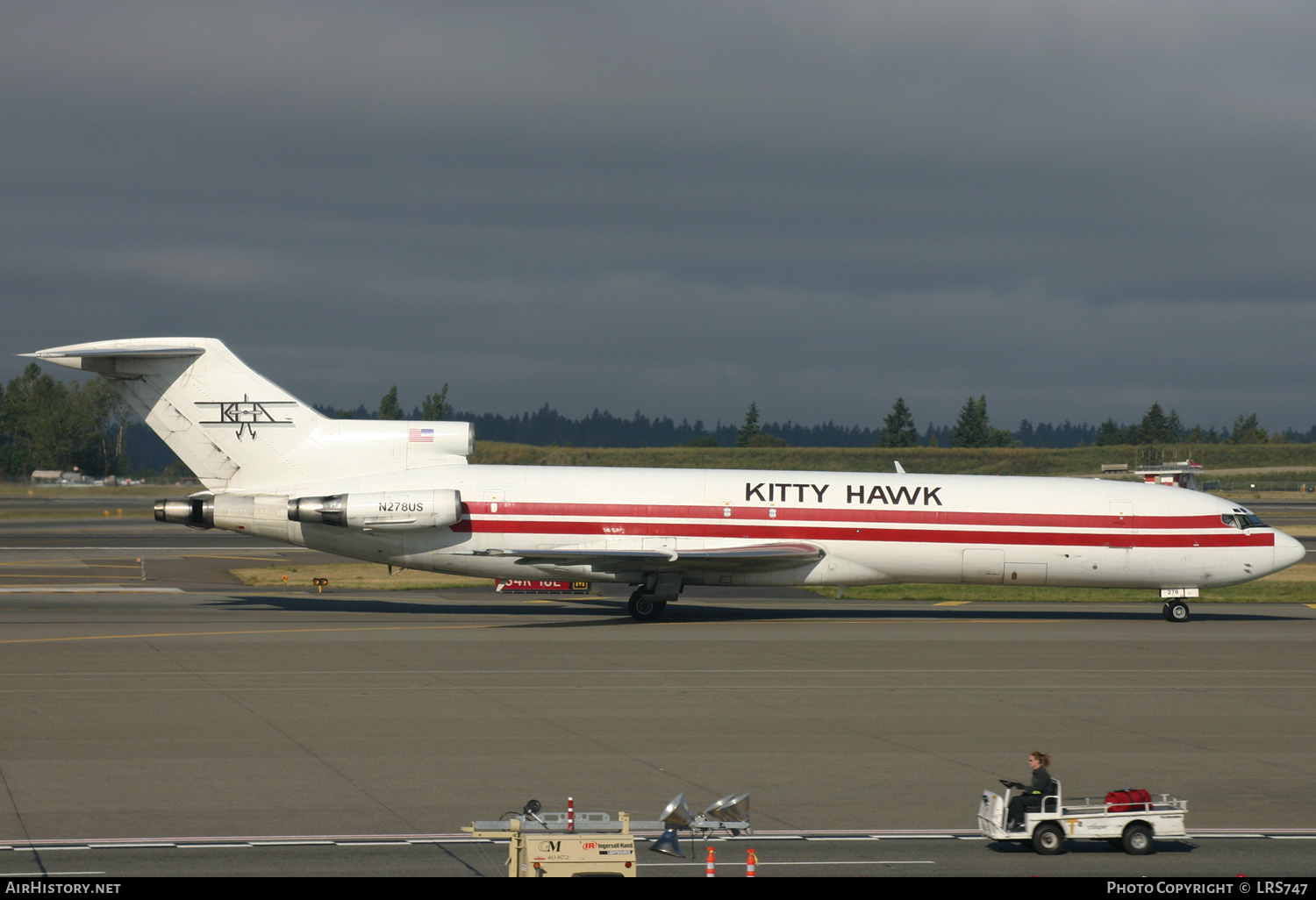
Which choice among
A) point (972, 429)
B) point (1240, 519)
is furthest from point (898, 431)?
point (1240, 519)

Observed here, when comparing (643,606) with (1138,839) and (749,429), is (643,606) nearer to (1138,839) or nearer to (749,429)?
(1138,839)

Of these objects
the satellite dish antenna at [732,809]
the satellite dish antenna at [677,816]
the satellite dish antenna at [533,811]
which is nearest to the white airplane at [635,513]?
the satellite dish antenna at [732,809]

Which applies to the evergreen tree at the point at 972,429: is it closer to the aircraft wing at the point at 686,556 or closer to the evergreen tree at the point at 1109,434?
the evergreen tree at the point at 1109,434

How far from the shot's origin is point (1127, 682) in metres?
22.0

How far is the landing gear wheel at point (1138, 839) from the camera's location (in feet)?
37.8

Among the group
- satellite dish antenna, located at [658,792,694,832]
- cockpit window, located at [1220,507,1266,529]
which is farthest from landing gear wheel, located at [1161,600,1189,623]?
satellite dish antenna, located at [658,792,694,832]

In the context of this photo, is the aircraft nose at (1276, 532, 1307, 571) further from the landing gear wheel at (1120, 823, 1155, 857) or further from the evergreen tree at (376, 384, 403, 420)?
the evergreen tree at (376, 384, 403, 420)

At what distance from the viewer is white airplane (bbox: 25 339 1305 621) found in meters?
30.6

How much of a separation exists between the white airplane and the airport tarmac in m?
1.59

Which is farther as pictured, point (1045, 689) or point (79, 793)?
point (1045, 689)

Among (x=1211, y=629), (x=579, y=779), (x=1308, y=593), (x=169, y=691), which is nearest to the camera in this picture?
(x=579, y=779)

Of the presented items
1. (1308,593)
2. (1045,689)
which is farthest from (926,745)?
(1308,593)

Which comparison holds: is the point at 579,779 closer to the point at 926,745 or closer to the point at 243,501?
the point at 926,745

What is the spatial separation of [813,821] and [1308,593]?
34.0m
